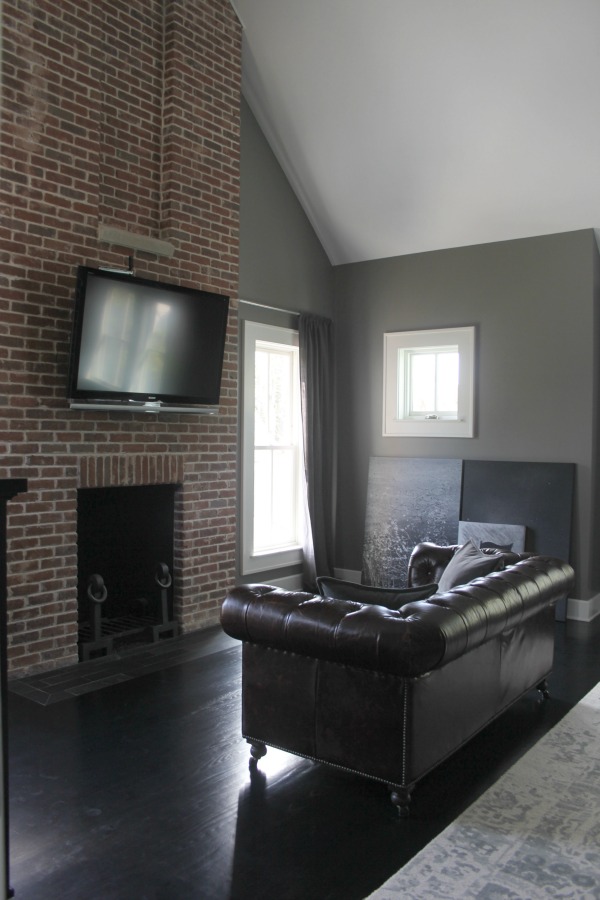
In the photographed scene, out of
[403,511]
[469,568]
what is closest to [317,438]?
[403,511]

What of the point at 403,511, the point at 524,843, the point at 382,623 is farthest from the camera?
the point at 403,511

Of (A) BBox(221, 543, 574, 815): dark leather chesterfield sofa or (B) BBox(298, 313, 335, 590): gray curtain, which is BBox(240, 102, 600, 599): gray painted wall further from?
(A) BBox(221, 543, 574, 815): dark leather chesterfield sofa

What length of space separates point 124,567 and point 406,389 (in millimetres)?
3008

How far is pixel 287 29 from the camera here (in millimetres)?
5539

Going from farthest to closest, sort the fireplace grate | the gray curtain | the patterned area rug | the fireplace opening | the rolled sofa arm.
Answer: the gray curtain, the fireplace opening, the fireplace grate, the rolled sofa arm, the patterned area rug

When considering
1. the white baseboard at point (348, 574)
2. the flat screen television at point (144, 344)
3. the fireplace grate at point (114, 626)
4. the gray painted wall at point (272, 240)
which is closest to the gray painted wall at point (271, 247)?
the gray painted wall at point (272, 240)

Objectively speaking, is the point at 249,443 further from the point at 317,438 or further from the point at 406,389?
the point at 406,389

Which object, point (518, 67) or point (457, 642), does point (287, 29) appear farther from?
point (457, 642)

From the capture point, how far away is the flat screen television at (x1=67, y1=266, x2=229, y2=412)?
14.4ft

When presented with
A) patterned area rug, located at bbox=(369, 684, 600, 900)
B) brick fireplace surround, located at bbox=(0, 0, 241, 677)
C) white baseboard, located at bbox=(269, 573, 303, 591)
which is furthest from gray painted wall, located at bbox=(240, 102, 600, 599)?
patterned area rug, located at bbox=(369, 684, 600, 900)

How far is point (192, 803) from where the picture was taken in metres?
2.91

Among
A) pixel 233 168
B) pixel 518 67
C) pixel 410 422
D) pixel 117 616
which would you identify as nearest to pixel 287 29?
pixel 233 168

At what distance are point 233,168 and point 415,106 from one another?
139 centimetres

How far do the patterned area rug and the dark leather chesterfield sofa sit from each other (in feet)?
0.82
